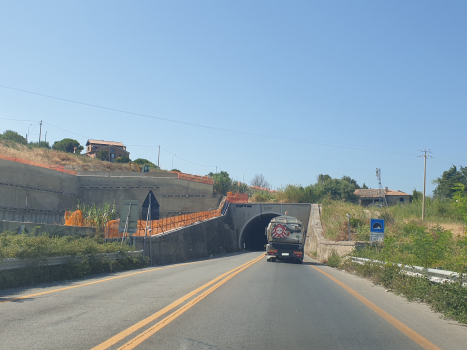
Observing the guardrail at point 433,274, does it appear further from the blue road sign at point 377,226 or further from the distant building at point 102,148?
the distant building at point 102,148

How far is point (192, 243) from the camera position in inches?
1334

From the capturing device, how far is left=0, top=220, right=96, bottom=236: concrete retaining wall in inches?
624

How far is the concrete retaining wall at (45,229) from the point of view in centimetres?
1584

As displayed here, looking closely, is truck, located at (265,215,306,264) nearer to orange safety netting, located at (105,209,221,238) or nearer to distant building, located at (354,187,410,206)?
orange safety netting, located at (105,209,221,238)

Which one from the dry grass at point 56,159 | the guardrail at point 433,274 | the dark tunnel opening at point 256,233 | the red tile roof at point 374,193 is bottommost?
the dark tunnel opening at point 256,233

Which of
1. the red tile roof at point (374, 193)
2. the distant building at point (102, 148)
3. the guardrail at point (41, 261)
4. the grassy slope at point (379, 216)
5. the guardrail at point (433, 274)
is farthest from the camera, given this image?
the distant building at point (102, 148)

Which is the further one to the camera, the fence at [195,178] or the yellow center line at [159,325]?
the fence at [195,178]

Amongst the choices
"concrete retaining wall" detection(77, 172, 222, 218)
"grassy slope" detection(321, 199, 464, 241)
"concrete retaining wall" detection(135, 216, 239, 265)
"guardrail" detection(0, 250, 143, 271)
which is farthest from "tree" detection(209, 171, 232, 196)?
"guardrail" detection(0, 250, 143, 271)

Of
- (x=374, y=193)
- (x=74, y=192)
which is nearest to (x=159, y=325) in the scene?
(x=74, y=192)

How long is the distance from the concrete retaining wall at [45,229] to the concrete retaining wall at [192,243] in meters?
3.02

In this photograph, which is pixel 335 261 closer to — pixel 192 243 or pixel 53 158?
pixel 192 243

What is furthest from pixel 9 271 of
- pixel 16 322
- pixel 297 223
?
pixel 297 223

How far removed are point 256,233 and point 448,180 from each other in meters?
33.6

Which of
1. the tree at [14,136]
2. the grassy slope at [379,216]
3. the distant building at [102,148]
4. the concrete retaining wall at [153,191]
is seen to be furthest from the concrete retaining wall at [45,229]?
the distant building at [102,148]
